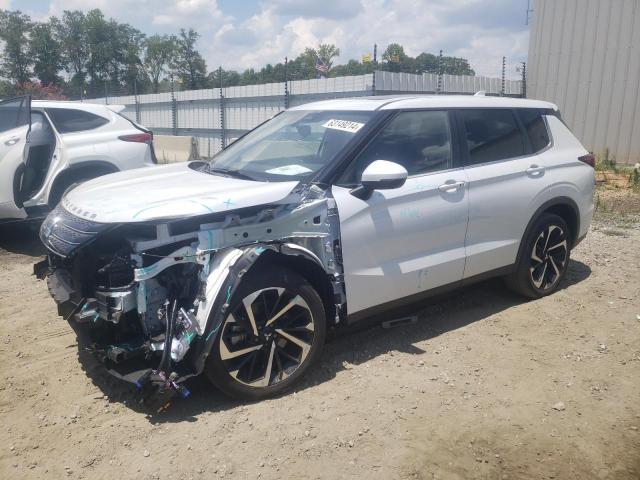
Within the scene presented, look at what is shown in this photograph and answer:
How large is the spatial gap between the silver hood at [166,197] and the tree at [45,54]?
62323 millimetres

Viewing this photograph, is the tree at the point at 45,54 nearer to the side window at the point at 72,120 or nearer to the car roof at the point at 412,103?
the side window at the point at 72,120

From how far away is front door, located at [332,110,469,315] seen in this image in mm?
3654

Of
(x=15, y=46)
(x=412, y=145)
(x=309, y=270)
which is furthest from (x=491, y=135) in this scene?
(x=15, y=46)

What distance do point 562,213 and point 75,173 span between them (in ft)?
18.5

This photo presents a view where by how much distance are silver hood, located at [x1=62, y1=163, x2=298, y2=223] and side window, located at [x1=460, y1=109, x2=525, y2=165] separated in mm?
1733

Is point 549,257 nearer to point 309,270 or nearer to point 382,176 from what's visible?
point 382,176

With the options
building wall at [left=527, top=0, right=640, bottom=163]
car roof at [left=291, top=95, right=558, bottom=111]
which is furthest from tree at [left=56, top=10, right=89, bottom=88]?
car roof at [left=291, top=95, right=558, bottom=111]

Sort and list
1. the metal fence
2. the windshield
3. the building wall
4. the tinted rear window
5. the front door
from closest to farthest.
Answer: the front door < the windshield < the tinted rear window < the metal fence < the building wall

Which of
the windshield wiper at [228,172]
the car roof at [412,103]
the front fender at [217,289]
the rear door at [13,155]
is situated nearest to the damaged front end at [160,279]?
the front fender at [217,289]

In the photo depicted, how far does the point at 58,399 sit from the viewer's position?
3.48 m

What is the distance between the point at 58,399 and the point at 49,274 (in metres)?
0.82

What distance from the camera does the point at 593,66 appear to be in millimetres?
14414

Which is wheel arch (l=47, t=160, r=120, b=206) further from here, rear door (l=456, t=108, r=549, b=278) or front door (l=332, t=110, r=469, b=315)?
rear door (l=456, t=108, r=549, b=278)

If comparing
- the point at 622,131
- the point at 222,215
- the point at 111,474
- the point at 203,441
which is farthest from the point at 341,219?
the point at 622,131
